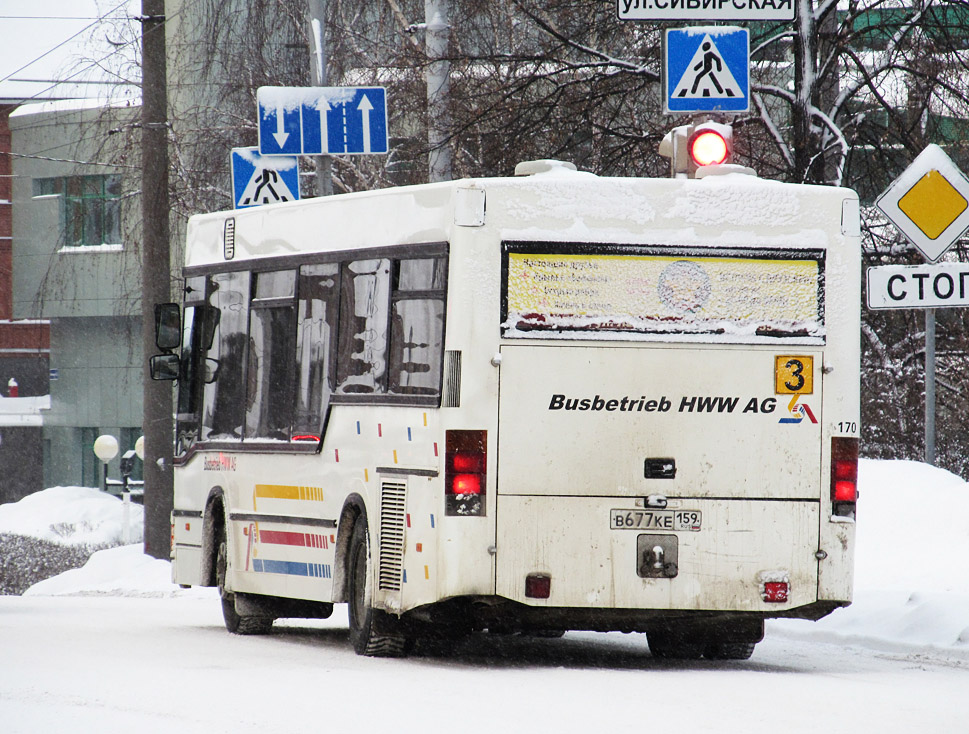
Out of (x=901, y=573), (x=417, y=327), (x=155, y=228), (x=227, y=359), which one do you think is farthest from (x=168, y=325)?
(x=155, y=228)

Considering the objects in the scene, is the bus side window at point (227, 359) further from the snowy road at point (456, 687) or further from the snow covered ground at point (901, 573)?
the snow covered ground at point (901, 573)

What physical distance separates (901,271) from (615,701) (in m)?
5.05

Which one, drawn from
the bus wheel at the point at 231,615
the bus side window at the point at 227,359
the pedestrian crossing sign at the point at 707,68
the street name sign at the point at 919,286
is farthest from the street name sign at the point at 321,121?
the street name sign at the point at 919,286

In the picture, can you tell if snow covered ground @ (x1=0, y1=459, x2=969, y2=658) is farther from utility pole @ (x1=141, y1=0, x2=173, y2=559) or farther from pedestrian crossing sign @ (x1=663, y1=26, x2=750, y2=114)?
pedestrian crossing sign @ (x1=663, y1=26, x2=750, y2=114)

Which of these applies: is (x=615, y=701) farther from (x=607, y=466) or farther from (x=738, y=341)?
(x=738, y=341)

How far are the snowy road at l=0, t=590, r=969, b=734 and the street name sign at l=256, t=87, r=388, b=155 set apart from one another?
19.8 ft

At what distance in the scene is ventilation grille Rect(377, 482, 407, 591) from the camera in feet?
33.6

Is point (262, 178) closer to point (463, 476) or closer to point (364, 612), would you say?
point (364, 612)

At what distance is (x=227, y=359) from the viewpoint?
42.7 ft

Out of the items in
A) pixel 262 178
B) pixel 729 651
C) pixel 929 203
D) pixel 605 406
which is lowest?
pixel 729 651

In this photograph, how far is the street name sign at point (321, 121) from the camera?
17.4 metres

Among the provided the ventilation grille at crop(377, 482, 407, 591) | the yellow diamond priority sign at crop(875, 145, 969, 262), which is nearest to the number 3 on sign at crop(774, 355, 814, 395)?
the ventilation grille at crop(377, 482, 407, 591)

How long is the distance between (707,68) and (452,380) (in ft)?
14.6

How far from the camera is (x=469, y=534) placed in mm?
9812
